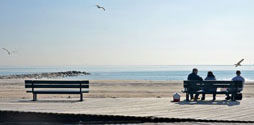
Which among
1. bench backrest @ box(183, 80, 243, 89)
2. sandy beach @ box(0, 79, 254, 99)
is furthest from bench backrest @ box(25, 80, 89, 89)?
sandy beach @ box(0, 79, 254, 99)

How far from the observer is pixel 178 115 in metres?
11.4

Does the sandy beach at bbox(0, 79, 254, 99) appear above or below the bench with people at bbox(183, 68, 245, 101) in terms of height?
below

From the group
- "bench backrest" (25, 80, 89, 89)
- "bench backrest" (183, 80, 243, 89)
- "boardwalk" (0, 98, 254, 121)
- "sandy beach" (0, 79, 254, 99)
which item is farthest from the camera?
"sandy beach" (0, 79, 254, 99)

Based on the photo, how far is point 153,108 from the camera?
13102 mm

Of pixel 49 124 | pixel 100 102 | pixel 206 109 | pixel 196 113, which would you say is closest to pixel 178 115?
pixel 196 113

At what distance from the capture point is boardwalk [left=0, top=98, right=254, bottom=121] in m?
11.5

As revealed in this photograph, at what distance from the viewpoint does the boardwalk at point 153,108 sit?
11.5m

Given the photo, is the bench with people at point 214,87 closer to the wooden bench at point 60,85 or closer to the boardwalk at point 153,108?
the boardwalk at point 153,108

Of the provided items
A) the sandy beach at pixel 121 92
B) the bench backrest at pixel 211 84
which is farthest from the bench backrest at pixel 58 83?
the sandy beach at pixel 121 92

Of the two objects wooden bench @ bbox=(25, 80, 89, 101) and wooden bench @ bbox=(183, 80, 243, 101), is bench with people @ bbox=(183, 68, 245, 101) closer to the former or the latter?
wooden bench @ bbox=(183, 80, 243, 101)

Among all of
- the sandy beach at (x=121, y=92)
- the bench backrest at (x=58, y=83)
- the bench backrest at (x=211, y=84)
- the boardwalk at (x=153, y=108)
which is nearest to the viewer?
the boardwalk at (x=153, y=108)

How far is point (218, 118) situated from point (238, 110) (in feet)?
6.37

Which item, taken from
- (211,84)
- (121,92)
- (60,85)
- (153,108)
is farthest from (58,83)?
(121,92)

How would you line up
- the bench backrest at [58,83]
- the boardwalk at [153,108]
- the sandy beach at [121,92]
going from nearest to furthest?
the boardwalk at [153,108] < the bench backrest at [58,83] < the sandy beach at [121,92]
